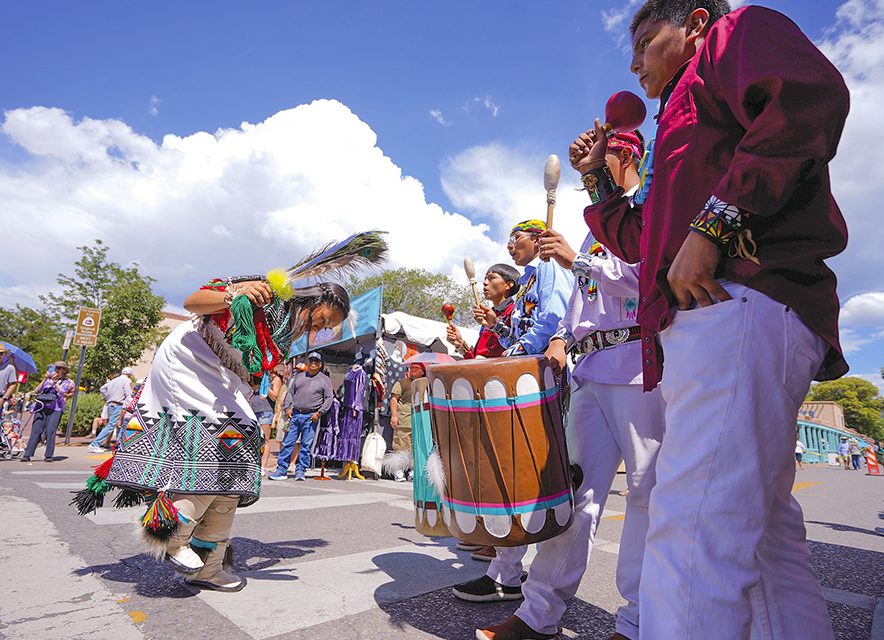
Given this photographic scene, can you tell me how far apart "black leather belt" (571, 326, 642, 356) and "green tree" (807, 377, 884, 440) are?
295 feet

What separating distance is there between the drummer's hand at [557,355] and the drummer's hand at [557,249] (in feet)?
1.59

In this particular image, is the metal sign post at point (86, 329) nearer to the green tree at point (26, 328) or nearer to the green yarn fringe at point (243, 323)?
the green yarn fringe at point (243, 323)

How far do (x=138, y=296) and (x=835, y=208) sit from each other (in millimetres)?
26984

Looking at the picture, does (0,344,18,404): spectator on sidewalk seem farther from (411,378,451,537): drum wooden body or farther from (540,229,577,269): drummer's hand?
→ (540,229,577,269): drummer's hand

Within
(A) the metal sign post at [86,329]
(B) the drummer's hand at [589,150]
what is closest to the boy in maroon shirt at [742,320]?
(B) the drummer's hand at [589,150]

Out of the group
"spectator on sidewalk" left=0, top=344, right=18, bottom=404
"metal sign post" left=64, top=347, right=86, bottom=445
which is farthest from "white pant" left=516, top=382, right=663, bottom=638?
"metal sign post" left=64, top=347, right=86, bottom=445

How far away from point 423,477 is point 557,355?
830 millimetres

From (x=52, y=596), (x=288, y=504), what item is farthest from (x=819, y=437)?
(x=52, y=596)

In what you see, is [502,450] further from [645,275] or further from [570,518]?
[645,275]

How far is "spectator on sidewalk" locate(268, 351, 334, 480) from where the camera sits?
8242mm

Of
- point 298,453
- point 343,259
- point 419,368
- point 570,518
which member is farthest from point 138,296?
point 570,518

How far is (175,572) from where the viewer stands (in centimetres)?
276

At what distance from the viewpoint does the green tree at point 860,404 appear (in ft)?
255

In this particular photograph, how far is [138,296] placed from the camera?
23.9 m
